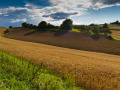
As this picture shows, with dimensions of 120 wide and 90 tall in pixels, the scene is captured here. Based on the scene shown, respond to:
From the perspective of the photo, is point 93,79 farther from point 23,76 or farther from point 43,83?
point 23,76

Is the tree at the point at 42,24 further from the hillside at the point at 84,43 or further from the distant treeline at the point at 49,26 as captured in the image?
the hillside at the point at 84,43

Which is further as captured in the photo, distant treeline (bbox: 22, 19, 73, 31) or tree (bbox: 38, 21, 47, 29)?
tree (bbox: 38, 21, 47, 29)

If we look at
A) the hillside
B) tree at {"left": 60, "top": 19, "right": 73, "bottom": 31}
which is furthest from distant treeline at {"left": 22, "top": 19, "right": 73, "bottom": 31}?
the hillside

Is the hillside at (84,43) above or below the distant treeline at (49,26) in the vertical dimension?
below

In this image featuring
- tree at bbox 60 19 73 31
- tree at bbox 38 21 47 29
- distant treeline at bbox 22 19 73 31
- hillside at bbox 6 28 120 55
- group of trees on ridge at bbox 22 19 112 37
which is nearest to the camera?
hillside at bbox 6 28 120 55

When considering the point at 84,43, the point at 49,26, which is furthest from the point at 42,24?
the point at 84,43

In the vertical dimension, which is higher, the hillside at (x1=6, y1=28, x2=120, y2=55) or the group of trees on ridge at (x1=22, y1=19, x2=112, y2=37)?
the group of trees on ridge at (x1=22, y1=19, x2=112, y2=37)

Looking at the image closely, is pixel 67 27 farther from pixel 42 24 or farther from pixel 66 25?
pixel 42 24

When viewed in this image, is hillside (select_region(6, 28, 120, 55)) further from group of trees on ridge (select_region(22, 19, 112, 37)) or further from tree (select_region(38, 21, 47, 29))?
tree (select_region(38, 21, 47, 29))

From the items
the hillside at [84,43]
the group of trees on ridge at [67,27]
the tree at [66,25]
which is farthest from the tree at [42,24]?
the hillside at [84,43]

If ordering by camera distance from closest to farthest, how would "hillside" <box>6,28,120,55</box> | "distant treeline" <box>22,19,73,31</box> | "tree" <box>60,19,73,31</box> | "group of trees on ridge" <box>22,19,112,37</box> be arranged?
"hillside" <box>6,28,120,55</box>, "group of trees on ridge" <box>22,19,112,37</box>, "tree" <box>60,19,73,31</box>, "distant treeline" <box>22,19,73,31</box>

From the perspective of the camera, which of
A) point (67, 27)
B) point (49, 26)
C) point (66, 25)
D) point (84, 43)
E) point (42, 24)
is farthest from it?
point (42, 24)

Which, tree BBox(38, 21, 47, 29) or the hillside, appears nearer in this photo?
the hillside

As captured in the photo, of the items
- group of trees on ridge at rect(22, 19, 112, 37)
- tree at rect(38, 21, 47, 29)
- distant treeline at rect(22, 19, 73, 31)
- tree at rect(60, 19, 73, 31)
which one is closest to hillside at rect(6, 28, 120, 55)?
group of trees on ridge at rect(22, 19, 112, 37)
